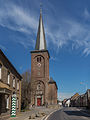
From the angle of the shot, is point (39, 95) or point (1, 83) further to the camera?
point (39, 95)

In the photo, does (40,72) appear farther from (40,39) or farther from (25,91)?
(25,91)

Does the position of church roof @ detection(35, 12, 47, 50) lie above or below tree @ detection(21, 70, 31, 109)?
above

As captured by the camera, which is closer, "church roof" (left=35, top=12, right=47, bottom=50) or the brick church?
the brick church

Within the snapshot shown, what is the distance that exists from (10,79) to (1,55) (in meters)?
5.30

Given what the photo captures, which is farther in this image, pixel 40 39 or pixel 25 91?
pixel 40 39

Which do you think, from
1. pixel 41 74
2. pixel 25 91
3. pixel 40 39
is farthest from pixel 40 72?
pixel 25 91

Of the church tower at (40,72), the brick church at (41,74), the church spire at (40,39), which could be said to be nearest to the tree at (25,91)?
the brick church at (41,74)

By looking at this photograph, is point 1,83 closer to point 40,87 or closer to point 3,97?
point 3,97

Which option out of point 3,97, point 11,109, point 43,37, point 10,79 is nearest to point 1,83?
point 3,97

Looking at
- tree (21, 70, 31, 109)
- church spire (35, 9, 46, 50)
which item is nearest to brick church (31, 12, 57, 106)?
church spire (35, 9, 46, 50)

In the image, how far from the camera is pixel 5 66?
63.1 feet

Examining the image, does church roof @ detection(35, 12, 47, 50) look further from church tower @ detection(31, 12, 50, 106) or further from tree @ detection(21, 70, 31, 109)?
tree @ detection(21, 70, 31, 109)

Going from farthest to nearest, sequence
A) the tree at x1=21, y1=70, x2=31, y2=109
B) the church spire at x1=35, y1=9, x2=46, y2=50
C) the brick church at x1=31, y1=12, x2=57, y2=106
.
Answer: the church spire at x1=35, y1=9, x2=46, y2=50
the brick church at x1=31, y1=12, x2=57, y2=106
the tree at x1=21, y1=70, x2=31, y2=109

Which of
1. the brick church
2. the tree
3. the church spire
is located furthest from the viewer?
the church spire
